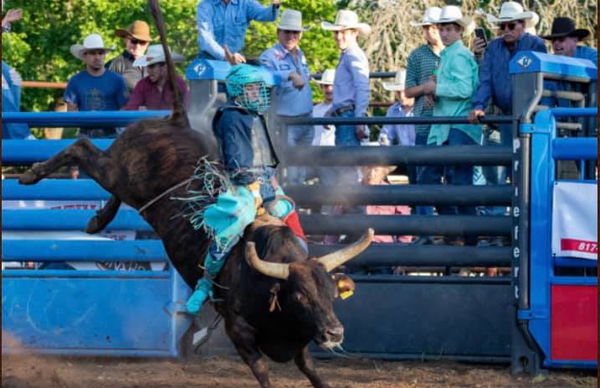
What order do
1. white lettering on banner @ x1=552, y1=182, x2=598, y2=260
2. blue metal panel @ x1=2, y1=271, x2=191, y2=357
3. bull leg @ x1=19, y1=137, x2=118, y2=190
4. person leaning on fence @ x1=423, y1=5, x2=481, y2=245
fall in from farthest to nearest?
person leaning on fence @ x1=423, y1=5, x2=481, y2=245
blue metal panel @ x1=2, y1=271, x2=191, y2=357
bull leg @ x1=19, y1=137, x2=118, y2=190
white lettering on banner @ x1=552, y1=182, x2=598, y2=260

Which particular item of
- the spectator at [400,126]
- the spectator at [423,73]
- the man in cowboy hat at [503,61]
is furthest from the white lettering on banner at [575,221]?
the spectator at [400,126]

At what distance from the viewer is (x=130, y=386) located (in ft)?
25.3

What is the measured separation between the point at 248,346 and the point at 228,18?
3.38 metres

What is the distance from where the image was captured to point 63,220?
29.3 ft

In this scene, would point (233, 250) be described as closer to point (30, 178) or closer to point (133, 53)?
point (30, 178)

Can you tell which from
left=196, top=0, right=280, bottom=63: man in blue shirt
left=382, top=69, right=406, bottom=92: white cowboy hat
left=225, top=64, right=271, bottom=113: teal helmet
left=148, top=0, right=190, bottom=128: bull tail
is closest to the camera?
left=225, top=64, right=271, bottom=113: teal helmet

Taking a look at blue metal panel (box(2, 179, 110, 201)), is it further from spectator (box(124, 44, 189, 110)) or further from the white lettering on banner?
the white lettering on banner

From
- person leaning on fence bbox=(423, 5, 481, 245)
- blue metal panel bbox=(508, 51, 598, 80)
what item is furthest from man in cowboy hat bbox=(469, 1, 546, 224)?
blue metal panel bbox=(508, 51, 598, 80)

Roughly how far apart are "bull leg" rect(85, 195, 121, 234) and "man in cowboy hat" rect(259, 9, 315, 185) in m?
1.41

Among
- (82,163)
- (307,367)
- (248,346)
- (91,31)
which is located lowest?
(307,367)

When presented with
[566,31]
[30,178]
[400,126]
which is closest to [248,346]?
→ [30,178]

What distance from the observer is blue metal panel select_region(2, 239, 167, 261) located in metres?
8.81

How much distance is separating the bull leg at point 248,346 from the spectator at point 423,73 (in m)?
2.43

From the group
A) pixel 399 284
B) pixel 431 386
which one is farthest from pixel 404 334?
pixel 431 386
